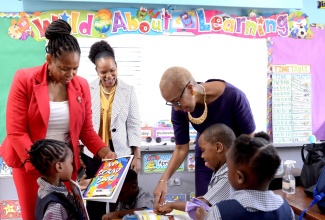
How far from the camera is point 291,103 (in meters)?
3.72

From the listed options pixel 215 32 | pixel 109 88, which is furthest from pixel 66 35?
pixel 215 32

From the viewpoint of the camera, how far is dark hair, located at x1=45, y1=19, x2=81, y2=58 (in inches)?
71.8

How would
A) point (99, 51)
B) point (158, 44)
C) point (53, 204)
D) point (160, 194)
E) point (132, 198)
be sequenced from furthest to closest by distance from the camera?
point (158, 44) < point (99, 51) < point (132, 198) < point (160, 194) < point (53, 204)

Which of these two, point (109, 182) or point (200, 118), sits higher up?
point (200, 118)

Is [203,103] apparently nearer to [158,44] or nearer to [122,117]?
[122,117]

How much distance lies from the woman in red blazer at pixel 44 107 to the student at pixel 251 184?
88 cm

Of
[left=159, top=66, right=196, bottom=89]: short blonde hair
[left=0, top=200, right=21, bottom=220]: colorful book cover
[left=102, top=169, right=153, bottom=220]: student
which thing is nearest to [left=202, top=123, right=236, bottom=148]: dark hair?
[left=159, top=66, right=196, bottom=89]: short blonde hair

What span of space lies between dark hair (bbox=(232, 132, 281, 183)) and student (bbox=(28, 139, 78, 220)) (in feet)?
2.66

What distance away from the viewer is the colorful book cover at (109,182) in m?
1.69

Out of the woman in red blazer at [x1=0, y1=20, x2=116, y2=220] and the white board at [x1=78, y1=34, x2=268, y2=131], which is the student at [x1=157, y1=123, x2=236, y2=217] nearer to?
the woman in red blazer at [x1=0, y1=20, x2=116, y2=220]

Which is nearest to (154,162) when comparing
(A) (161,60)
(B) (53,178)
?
(A) (161,60)

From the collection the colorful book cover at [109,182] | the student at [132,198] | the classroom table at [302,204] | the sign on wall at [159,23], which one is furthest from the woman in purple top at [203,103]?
the sign on wall at [159,23]

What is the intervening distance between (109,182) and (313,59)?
8.98ft

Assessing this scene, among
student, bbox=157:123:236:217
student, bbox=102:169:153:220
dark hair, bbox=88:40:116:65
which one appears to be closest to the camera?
student, bbox=157:123:236:217
